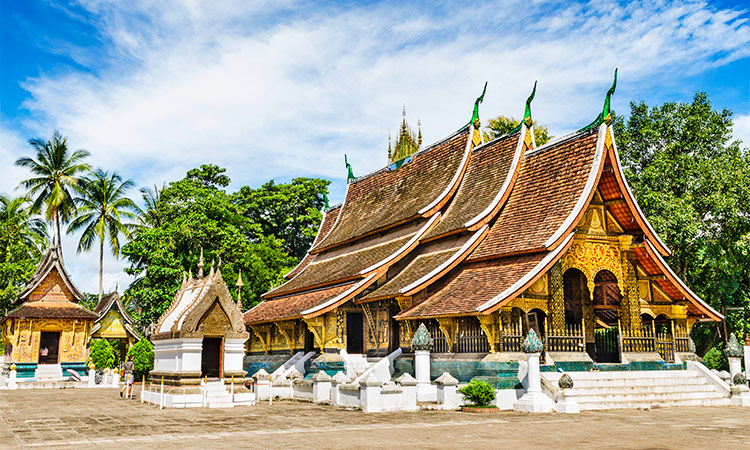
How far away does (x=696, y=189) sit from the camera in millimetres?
25594

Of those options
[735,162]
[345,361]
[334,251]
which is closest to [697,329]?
[735,162]

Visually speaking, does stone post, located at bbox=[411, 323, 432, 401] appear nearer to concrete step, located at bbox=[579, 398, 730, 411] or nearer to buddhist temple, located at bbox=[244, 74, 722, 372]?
buddhist temple, located at bbox=[244, 74, 722, 372]

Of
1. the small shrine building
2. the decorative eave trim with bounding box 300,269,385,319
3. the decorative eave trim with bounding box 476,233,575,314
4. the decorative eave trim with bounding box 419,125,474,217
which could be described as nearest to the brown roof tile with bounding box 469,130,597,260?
the decorative eave trim with bounding box 476,233,575,314

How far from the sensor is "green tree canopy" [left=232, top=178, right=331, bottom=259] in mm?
43219

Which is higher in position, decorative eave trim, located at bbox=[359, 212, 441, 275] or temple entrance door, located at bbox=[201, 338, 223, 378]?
decorative eave trim, located at bbox=[359, 212, 441, 275]

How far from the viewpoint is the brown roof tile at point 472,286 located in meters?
14.3

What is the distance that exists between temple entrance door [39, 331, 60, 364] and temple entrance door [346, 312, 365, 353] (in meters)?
17.7

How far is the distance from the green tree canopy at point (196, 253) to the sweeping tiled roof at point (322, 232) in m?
5.00

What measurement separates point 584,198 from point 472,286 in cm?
328

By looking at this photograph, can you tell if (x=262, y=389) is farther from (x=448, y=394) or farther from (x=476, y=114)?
(x=476, y=114)

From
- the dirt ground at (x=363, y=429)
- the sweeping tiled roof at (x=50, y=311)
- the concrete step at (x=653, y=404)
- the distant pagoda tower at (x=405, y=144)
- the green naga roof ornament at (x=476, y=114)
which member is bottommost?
the dirt ground at (x=363, y=429)

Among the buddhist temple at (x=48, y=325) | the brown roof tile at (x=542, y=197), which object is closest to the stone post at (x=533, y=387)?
the brown roof tile at (x=542, y=197)

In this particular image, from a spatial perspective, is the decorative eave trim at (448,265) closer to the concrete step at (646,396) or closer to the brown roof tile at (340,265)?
the brown roof tile at (340,265)

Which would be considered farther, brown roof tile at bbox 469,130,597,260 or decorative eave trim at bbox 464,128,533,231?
decorative eave trim at bbox 464,128,533,231
